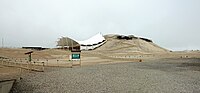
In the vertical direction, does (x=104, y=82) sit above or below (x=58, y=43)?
below

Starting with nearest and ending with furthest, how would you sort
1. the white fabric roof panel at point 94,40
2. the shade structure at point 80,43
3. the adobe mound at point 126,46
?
1. the adobe mound at point 126,46
2. the shade structure at point 80,43
3. the white fabric roof panel at point 94,40

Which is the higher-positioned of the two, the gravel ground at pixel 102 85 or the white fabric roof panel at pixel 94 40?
the white fabric roof panel at pixel 94 40

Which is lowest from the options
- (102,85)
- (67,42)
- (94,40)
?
(102,85)

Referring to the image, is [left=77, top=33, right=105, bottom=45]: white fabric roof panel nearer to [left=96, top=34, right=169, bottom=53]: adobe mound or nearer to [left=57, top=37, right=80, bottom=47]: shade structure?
[left=57, top=37, right=80, bottom=47]: shade structure

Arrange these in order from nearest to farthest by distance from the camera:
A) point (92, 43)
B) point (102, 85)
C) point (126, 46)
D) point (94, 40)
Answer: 1. point (102, 85)
2. point (126, 46)
3. point (92, 43)
4. point (94, 40)

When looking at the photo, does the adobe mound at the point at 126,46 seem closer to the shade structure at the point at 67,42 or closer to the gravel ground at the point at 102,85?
the shade structure at the point at 67,42

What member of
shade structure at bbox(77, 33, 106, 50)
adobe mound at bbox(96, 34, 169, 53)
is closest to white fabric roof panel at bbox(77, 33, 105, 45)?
shade structure at bbox(77, 33, 106, 50)

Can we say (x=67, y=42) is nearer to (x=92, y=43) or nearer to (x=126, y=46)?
(x=92, y=43)

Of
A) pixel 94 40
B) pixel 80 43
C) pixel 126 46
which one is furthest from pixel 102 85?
pixel 94 40

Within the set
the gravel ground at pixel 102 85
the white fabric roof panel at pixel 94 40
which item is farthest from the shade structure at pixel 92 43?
the gravel ground at pixel 102 85

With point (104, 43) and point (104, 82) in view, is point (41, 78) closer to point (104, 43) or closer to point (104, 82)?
point (104, 82)

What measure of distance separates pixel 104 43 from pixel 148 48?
11485mm

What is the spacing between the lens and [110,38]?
2813 inches

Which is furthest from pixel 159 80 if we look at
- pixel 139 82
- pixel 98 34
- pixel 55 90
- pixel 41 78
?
pixel 98 34
